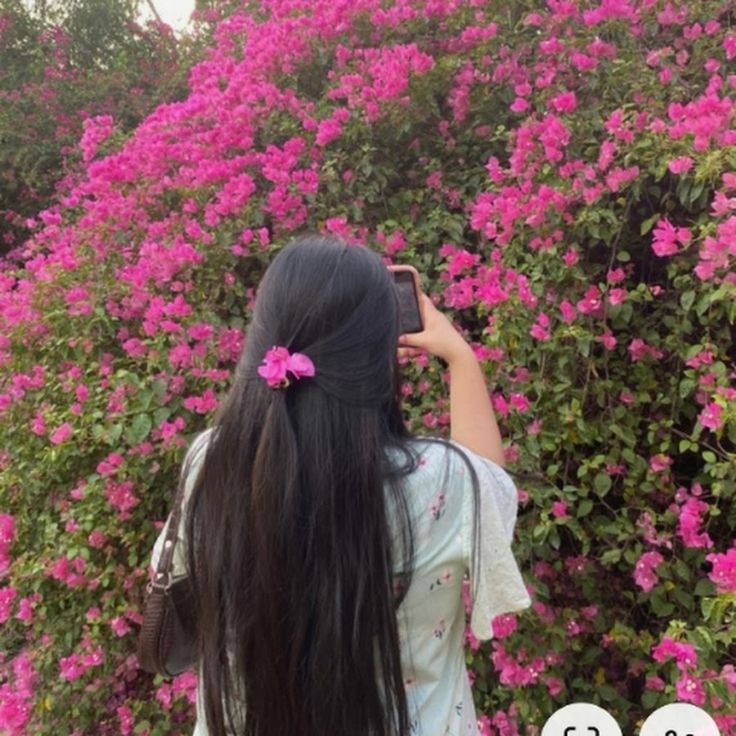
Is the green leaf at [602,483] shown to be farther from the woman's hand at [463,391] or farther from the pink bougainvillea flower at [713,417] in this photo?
the woman's hand at [463,391]

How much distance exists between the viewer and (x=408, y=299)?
3.81ft

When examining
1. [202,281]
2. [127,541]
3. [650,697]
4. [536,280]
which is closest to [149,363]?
[202,281]

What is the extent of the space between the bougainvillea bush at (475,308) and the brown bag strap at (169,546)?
0.83 metres

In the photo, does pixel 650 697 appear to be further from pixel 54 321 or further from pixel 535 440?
pixel 54 321

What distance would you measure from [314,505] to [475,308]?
4.42ft

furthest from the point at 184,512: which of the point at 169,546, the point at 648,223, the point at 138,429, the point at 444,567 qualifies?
the point at 648,223

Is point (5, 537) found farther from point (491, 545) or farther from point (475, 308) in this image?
point (491, 545)

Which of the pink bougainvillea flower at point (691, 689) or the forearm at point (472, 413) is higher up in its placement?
the forearm at point (472, 413)

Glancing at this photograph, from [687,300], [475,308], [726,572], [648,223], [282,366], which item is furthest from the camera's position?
[475,308]

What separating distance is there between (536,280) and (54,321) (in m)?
1.66

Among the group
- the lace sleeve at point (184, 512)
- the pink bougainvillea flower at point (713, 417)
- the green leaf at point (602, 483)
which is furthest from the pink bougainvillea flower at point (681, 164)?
the lace sleeve at point (184, 512)

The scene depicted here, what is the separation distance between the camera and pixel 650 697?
5.10 feet

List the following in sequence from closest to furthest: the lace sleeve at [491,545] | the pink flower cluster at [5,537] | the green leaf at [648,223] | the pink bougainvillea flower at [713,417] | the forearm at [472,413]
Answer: the lace sleeve at [491,545] → the forearm at [472,413] → the pink bougainvillea flower at [713,417] → the green leaf at [648,223] → the pink flower cluster at [5,537]

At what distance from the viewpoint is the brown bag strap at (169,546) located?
1023 mm
